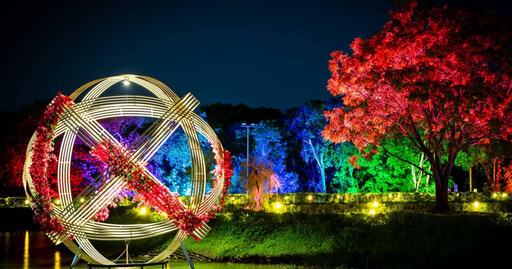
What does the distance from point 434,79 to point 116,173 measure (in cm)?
1184

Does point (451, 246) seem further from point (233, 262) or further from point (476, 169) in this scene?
point (476, 169)

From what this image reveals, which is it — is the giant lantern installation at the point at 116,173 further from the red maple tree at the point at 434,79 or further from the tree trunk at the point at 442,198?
the tree trunk at the point at 442,198

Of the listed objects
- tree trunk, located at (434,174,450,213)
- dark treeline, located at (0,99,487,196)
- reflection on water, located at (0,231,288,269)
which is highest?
dark treeline, located at (0,99,487,196)

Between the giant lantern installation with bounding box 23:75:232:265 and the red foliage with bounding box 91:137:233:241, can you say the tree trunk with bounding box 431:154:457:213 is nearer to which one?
the giant lantern installation with bounding box 23:75:232:265

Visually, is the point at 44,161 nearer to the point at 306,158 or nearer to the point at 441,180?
the point at 441,180

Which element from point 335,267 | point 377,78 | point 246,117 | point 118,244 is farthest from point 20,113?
point 335,267

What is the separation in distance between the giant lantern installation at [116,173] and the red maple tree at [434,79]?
28.2 feet

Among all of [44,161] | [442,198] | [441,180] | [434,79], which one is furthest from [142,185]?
[441,180]

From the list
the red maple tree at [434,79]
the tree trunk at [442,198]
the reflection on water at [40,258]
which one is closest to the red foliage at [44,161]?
the reflection on water at [40,258]

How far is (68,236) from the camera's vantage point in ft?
38.9

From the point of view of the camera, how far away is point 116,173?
36.8 feet

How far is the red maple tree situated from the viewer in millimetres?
17812

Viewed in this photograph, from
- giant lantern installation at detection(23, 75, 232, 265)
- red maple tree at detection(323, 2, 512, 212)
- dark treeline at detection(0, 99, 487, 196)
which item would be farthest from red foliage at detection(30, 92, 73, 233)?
dark treeline at detection(0, 99, 487, 196)

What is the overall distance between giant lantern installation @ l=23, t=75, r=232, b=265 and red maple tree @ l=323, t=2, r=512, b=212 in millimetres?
8607
